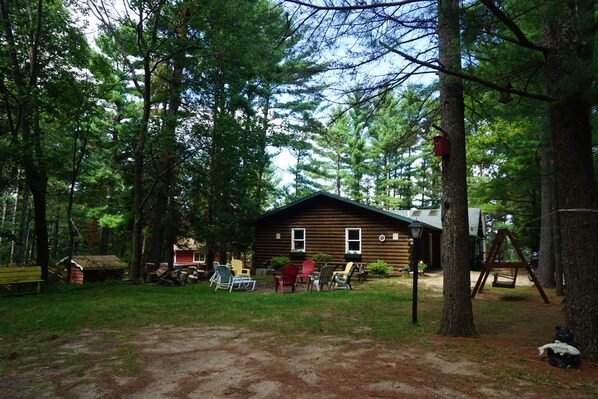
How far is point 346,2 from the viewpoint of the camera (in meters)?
4.26

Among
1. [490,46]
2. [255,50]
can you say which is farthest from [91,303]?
[490,46]

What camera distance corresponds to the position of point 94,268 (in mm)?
16484

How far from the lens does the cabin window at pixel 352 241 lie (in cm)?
1745

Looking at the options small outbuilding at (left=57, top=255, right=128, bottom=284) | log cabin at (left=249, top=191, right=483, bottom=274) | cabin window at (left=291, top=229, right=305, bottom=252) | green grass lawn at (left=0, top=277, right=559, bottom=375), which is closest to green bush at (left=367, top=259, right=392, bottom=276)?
log cabin at (left=249, top=191, right=483, bottom=274)

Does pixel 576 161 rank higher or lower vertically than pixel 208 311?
higher

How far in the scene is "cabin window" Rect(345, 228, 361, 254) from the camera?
1745cm

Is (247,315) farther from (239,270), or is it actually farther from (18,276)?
(18,276)

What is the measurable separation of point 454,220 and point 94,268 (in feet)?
53.4

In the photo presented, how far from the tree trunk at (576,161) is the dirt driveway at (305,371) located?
2.26 ft

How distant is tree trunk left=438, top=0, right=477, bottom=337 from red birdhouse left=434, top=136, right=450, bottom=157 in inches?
3.8

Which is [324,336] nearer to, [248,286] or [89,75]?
[248,286]

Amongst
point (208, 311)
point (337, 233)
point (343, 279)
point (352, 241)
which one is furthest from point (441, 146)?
point (337, 233)

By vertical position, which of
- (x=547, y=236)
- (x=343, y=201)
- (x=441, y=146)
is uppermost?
(x=343, y=201)

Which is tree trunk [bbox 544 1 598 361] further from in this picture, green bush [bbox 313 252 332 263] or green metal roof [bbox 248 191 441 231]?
green bush [bbox 313 252 332 263]
